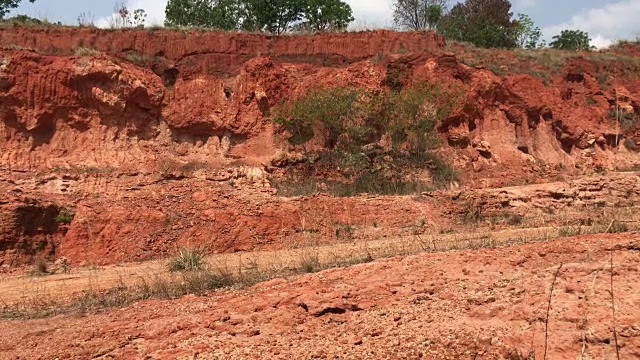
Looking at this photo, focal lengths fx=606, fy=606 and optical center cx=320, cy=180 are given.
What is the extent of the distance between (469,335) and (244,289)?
3187 mm

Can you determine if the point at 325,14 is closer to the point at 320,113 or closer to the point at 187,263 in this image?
the point at 320,113

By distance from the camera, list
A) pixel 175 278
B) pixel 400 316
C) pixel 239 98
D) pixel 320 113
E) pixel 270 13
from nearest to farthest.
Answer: pixel 400 316, pixel 175 278, pixel 320 113, pixel 239 98, pixel 270 13

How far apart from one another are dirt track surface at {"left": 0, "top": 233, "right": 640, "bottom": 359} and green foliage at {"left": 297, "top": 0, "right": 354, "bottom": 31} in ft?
102

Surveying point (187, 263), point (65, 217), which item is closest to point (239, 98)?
point (65, 217)

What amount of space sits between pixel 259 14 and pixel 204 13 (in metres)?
4.11

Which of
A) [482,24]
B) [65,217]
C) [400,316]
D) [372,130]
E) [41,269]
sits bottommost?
[41,269]

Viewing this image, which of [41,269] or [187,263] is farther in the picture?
[41,269]

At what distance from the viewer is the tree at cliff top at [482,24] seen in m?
38.2

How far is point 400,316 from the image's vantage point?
484 centimetres

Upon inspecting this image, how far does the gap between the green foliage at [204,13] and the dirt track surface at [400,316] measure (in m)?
32.1

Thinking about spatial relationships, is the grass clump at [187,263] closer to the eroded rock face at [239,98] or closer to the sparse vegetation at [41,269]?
the sparse vegetation at [41,269]

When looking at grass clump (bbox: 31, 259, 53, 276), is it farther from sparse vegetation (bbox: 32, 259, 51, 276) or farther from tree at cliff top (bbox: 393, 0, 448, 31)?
tree at cliff top (bbox: 393, 0, 448, 31)

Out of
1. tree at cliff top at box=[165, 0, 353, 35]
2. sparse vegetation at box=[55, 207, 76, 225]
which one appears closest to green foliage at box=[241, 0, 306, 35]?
tree at cliff top at box=[165, 0, 353, 35]

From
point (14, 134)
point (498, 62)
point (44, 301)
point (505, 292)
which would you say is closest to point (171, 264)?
point (44, 301)
